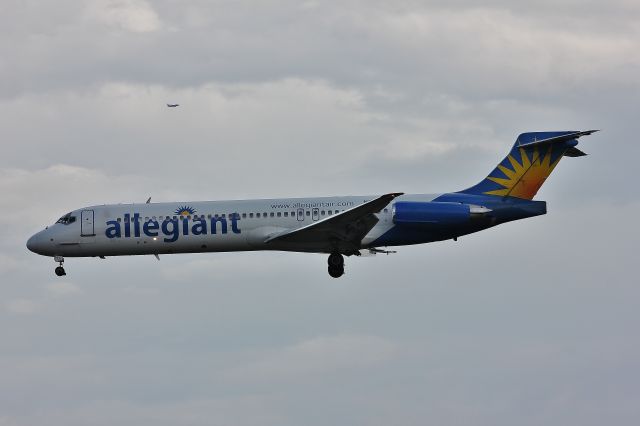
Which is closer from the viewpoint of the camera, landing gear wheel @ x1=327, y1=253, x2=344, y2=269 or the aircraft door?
landing gear wheel @ x1=327, y1=253, x2=344, y2=269

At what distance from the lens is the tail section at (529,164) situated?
72938 mm

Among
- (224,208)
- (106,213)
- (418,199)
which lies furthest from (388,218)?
(106,213)

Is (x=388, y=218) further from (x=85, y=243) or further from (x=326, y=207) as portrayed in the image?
(x=85, y=243)

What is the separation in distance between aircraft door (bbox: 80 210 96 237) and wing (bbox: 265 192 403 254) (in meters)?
7.49

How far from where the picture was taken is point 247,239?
7294 cm

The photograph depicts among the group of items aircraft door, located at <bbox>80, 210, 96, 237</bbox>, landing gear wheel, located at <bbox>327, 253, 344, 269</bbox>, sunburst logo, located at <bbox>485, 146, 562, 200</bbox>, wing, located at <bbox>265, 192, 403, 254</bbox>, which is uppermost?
sunburst logo, located at <bbox>485, 146, 562, 200</bbox>

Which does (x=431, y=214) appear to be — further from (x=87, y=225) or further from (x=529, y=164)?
(x=87, y=225)

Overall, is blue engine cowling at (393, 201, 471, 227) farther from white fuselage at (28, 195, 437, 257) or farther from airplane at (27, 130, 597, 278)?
white fuselage at (28, 195, 437, 257)

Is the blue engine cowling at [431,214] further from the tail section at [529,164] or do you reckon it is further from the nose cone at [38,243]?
the nose cone at [38,243]

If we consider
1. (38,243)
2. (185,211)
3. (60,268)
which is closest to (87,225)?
(60,268)

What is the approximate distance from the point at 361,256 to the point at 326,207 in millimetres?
2874

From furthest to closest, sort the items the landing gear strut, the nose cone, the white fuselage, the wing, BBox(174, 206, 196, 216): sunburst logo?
1. the nose cone
2. the landing gear strut
3. BBox(174, 206, 196, 216): sunburst logo
4. the white fuselage
5. the wing

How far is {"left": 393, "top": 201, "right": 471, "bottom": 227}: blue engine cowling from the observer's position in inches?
2808

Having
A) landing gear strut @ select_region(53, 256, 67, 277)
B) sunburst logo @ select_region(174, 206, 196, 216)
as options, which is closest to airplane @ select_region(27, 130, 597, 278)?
sunburst logo @ select_region(174, 206, 196, 216)
